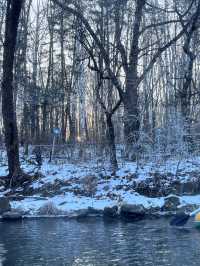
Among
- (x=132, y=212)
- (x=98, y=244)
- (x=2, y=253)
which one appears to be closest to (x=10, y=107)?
(x=132, y=212)

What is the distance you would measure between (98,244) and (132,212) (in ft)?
15.7

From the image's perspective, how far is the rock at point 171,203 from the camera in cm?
1778

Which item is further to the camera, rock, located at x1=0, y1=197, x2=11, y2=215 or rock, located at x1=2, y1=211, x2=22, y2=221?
rock, located at x1=0, y1=197, x2=11, y2=215

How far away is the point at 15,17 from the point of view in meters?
20.5

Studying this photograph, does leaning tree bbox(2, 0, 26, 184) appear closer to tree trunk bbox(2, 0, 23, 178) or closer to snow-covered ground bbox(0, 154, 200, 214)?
tree trunk bbox(2, 0, 23, 178)

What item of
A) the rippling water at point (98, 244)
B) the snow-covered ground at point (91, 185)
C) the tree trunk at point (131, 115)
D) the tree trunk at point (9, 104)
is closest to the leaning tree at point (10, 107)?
the tree trunk at point (9, 104)

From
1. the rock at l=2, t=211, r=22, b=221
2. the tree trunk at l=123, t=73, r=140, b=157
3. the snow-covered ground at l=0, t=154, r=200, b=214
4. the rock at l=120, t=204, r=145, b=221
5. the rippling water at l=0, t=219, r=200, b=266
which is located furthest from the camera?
the tree trunk at l=123, t=73, r=140, b=157

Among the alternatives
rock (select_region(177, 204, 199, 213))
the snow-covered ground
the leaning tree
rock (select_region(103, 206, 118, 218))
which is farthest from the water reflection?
the leaning tree

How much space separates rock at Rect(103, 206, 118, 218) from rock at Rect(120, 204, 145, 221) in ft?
0.73

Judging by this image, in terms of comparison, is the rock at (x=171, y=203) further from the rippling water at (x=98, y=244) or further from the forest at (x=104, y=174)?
the rippling water at (x=98, y=244)

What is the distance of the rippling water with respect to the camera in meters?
10.6

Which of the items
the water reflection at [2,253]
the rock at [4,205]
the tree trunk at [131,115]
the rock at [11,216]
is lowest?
the rock at [11,216]

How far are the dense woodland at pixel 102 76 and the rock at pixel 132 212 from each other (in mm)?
3894

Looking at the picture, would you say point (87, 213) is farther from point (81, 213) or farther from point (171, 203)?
point (171, 203)
